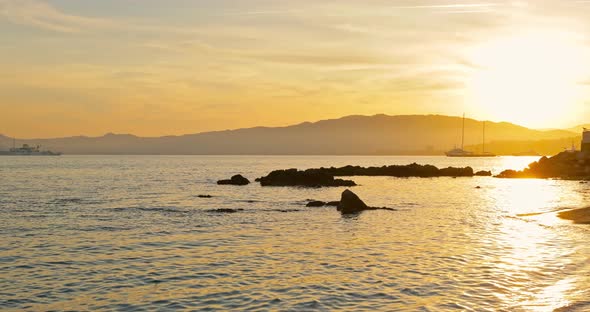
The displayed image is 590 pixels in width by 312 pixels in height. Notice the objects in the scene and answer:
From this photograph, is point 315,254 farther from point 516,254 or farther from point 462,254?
point 516,254

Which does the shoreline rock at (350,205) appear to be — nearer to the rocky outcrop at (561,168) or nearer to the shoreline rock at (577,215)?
the shoreline rock at (577,215)

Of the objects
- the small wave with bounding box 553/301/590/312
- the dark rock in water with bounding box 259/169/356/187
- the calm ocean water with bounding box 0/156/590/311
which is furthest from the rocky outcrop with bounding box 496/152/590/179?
the small wave with bounding box 553/301/590/312

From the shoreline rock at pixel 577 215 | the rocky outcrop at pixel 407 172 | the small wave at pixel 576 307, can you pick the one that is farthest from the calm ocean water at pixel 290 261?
the rocky outcrop at pixel 407 172

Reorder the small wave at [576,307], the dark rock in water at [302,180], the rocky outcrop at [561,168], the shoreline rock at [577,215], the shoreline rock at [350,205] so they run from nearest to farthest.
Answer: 1. the small wave at [576,307]
2. the shoreline rock at [577,215]
3. the shoreline rock at [350,205]
4. the dark rock in water at [302,180]
5. the rocky outcrop at [561,168]

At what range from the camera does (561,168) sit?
349 ft

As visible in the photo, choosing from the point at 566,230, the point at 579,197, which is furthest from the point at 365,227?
the point at 579,197

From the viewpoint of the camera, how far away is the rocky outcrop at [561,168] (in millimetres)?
99438

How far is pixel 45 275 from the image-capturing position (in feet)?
61.6

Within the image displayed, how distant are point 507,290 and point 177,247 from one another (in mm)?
15067

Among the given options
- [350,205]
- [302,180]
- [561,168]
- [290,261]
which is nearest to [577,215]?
[350,205]

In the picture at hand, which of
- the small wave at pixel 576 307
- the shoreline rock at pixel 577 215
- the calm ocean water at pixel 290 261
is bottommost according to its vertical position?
the calm ocean water at pixel 290 261

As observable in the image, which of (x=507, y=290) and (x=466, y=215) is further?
(x=466, y=215)

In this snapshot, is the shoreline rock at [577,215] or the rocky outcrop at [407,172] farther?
the rocky outcrop at [407,172]

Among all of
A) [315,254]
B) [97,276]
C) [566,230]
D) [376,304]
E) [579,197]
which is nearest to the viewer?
[376,304]
